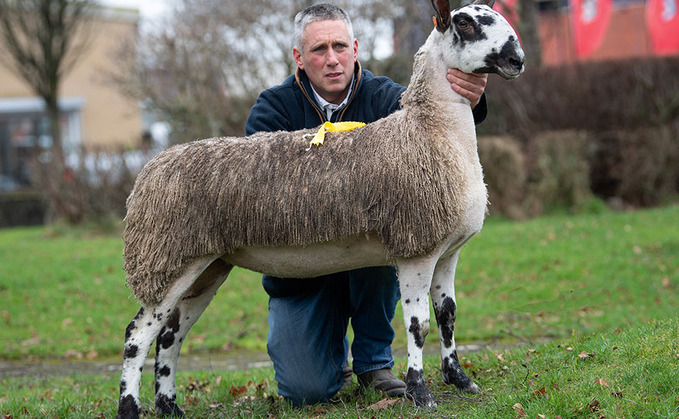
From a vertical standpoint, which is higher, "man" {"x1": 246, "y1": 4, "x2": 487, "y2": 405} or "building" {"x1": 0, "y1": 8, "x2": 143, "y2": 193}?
"building" {"x1": 0, "y1": 8, "x2": 143, "y2": 193}

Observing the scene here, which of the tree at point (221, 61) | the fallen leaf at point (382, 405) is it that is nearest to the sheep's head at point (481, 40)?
the fallen leaf at point (382, 405)

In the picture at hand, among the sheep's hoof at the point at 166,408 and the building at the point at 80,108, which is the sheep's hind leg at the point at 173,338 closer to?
the sheep's hoof at the point at 166,408

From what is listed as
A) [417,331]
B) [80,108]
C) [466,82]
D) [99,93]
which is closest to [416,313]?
[417,331]

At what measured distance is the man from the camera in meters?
4.71

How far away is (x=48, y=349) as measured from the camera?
25.2ft

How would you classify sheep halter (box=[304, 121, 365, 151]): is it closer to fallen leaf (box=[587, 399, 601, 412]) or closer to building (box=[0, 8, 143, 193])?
fallen leaf (box=[587, 399, 601, 412])

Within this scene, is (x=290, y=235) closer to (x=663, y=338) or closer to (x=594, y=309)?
(x=663, y=338)

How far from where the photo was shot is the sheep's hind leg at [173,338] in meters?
4.57

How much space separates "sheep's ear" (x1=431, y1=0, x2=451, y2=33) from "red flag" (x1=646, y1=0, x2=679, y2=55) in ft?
49.0

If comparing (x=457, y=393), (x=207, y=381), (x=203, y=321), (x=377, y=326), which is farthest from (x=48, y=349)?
(x=457, y=393)

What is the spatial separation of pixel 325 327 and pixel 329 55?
183 cm

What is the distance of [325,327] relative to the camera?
509 centimetres

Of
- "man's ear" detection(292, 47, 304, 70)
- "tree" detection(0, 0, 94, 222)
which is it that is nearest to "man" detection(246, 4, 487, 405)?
"man's ear" detection(292, 47, 304, 70)

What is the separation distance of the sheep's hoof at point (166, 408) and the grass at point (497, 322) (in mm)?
157
